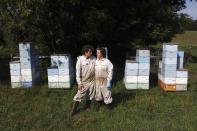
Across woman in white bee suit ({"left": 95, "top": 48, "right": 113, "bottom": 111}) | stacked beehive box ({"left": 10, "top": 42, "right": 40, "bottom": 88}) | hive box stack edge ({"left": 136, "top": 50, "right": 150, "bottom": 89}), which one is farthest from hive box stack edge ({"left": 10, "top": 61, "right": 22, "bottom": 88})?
hive box stack edge ({"left": 136, "top": 50, "right": 150, "bottom": 89})

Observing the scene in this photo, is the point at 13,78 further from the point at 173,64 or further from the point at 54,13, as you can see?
the point at 173,64

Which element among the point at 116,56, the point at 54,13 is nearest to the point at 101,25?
the point at 54,13

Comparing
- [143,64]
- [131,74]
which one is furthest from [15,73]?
[143,64]

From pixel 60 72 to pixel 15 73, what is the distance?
1959mm

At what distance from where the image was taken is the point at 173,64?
7.64m

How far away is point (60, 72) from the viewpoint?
8.00 m

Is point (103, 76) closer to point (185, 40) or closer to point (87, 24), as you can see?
point (87, 24)

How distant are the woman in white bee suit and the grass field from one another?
46cm

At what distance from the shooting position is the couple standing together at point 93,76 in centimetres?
546

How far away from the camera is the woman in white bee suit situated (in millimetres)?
5562

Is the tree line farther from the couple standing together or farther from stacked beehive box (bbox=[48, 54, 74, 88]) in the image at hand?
the couple standing together

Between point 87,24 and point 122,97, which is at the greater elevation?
point 87,24

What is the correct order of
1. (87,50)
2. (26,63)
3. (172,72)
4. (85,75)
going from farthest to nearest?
(26,63) < (172,72) < (85,75) < (87,50)

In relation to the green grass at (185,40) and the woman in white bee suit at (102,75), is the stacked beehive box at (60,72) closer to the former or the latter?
the woman in white bee suit at (102,75)
